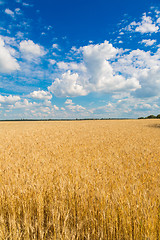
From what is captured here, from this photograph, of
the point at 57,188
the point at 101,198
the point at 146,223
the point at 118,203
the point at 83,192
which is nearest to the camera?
the point at 146,223

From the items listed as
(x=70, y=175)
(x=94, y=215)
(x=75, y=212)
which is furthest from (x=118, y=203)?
(x=70, y=175)

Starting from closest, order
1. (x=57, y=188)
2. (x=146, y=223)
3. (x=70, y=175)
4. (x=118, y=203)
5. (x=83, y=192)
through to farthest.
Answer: (x=146, y=223)
(x=118, y=203)
(x=83, y=192)
(x=57, y=188)
(x=70, y=175)

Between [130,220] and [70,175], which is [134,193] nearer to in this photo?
[130,220]

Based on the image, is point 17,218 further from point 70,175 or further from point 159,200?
point 159,200

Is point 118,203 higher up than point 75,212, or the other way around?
point 118,203

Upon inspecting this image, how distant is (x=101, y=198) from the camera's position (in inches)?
114

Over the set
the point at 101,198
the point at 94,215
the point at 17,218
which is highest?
the point at 101,198

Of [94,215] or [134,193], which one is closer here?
[94,215]

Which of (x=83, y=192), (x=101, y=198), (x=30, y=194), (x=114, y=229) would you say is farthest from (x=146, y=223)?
(x=30, y=194)

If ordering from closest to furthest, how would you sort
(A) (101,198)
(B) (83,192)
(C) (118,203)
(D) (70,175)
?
(C) (118,203)
(A) (101,198)
(B) (83,192)
(D) (70,175)

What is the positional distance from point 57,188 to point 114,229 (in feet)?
5.43

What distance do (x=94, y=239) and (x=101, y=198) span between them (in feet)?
2.23

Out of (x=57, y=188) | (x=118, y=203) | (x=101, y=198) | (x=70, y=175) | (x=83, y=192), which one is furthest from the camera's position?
(x=70, y=175)

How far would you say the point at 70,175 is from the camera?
447 centimetres
